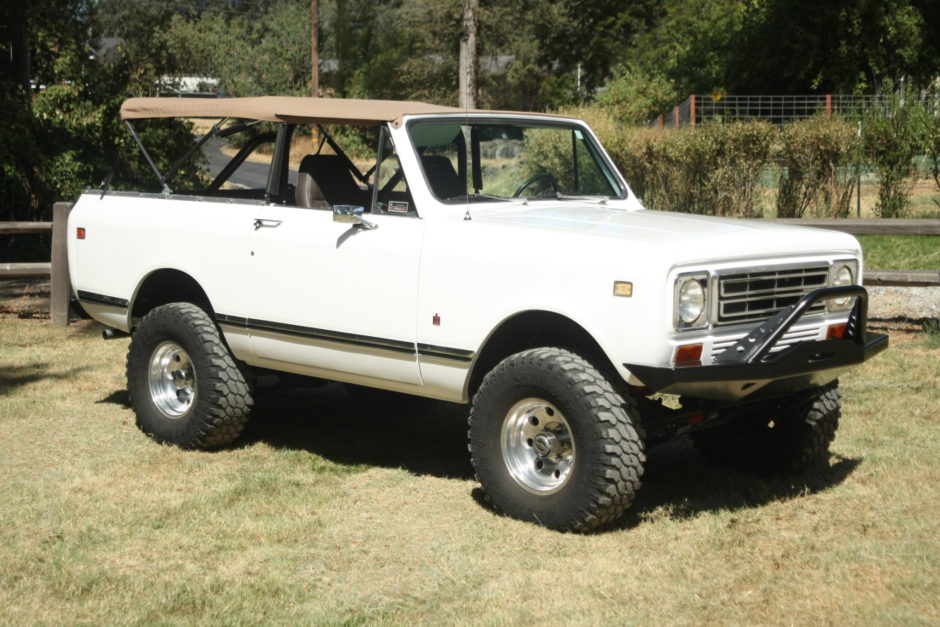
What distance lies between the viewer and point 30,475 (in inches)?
250

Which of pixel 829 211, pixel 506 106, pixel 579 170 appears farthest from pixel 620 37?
pixel 579 170

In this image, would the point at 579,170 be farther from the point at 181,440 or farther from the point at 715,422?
the point at 181,440

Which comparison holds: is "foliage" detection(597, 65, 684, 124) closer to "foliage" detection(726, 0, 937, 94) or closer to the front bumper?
"foliage" detection(726, 0, 937, 94)

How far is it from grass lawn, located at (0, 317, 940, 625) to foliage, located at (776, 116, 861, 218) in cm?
689

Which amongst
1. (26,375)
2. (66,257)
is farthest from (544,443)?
(66,257)

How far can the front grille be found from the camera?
500cm

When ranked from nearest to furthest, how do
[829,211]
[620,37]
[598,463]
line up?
1. [598,463]
2. [829,211]
3. [620,37]

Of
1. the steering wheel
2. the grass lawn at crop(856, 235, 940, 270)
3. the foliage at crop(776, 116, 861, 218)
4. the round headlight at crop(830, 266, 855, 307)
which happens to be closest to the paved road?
the steering wheel

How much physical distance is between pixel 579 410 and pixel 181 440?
110 inches

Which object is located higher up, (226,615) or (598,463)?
(598,463)

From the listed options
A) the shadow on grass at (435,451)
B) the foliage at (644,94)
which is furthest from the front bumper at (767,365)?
the foliage at (644,94)

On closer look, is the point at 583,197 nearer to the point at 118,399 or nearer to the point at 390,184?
the point at 390,184

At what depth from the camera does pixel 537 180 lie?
21.4 ft

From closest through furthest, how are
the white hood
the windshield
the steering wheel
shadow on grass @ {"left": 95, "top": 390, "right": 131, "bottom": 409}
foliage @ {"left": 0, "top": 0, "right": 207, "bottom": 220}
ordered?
the white hood < the windshield < the steering wheel < shadow on grass @ {"left": 95, "top": 390, "right": 131, "bottom": 409} < foliage @ {"left": 0, "top": 0, "right": 207, "bottom": 220}
